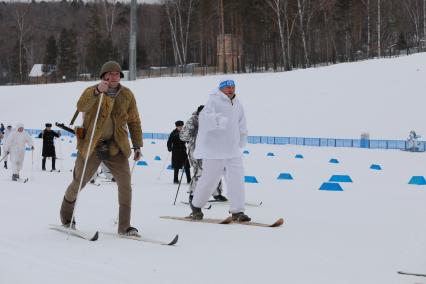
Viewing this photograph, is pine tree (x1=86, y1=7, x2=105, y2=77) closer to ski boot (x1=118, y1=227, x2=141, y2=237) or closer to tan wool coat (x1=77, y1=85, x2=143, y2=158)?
tan wool coat (x1=77, y1=85, x2=143, y2=158)

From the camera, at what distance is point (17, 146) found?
1561 cm

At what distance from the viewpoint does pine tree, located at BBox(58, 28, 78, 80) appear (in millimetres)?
82938

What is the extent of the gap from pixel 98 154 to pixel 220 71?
54.6 metres

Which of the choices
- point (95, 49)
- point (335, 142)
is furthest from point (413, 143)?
point (95, 49)

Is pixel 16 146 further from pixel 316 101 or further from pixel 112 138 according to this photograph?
pixel 316 101

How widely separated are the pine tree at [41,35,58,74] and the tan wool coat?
85828 mm

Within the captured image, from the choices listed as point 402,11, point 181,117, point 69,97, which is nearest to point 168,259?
point 181,117

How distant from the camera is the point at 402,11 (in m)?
72.6

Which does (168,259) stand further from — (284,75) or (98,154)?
A: (284,75)

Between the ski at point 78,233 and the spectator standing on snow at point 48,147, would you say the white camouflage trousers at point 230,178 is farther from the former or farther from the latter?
the spectator standing on snow at point 48,147

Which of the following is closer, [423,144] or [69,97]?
[423,144]

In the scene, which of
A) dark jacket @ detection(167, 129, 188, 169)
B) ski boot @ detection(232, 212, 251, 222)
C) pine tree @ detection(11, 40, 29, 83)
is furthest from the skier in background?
pine tree @ detection(11, 40, 29, 83)

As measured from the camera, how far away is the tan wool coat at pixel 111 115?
6523mm

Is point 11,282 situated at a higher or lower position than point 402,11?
lower
